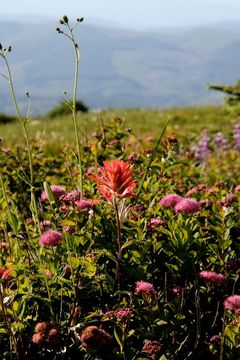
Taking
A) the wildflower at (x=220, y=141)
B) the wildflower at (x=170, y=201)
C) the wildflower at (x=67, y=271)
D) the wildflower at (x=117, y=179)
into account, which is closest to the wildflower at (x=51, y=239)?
the wildflower at (x=67, y=271)

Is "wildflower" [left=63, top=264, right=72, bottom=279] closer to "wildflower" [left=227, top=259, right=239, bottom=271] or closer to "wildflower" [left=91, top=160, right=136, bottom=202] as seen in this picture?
"wildflower" [left=91, top=160, right=136, bottom=202]

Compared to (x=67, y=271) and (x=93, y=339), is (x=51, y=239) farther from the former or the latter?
(x=93, y=339)

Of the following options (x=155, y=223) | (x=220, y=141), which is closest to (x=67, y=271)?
(x=155, y=223)

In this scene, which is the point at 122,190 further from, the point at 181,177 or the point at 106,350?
the point at 181,177

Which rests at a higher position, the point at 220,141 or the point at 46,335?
the point at 46,335

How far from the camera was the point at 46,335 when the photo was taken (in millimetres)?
1867

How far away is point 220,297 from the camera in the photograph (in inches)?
95.7

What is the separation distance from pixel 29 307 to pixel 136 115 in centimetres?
1770

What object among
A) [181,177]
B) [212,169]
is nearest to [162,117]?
[212,169]

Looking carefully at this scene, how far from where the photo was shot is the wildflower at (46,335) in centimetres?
185

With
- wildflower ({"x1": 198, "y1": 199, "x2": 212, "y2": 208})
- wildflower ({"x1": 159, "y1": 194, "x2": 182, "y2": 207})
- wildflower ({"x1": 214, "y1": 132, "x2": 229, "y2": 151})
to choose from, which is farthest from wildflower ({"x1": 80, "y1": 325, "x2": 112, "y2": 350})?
wildflower ({"x1": 214, "y1": 132, "x2": 229, "y2": 151})

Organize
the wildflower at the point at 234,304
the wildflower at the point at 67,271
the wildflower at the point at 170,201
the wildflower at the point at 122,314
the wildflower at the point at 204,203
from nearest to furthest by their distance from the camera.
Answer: the wildflower at the point at 122,314 → the wildflower at the point at 234,304 → the wildflower at the point at 67,271 → the wildflower at the point at 170,201 → the wildflower at the point at 204,203

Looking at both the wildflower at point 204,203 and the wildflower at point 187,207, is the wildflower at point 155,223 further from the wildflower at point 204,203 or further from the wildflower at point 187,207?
the wildflower at point 204,203

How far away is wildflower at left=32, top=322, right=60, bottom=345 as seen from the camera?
1.85 meters
